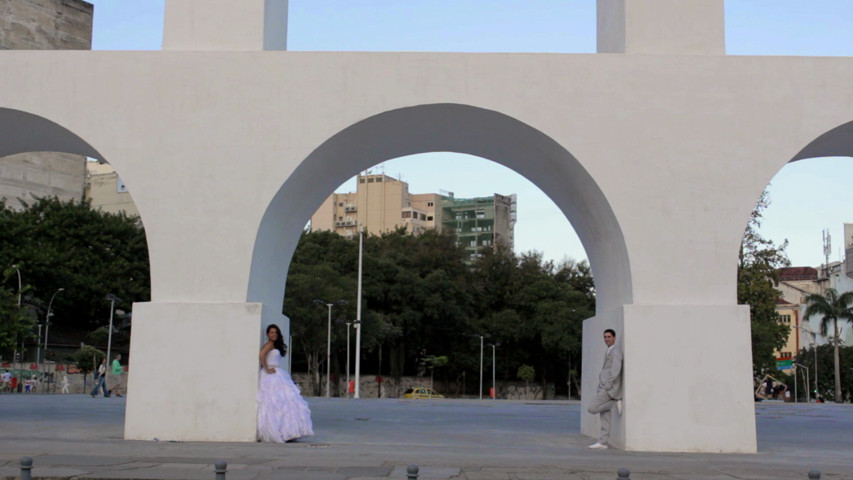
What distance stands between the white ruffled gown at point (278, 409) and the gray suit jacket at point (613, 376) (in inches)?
A: 130

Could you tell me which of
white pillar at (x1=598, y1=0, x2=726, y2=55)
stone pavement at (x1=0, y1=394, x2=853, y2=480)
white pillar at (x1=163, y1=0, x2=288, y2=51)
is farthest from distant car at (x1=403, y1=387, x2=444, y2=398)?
white pillar at (x1=598, y1=0, x2=726, y2=55)

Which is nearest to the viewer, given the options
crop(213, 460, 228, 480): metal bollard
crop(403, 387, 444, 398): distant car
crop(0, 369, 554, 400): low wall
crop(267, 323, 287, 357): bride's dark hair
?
crop(213, 460, 228, 480): metal bollard

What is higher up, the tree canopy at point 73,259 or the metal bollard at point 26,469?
the tree canopy at point 73,259

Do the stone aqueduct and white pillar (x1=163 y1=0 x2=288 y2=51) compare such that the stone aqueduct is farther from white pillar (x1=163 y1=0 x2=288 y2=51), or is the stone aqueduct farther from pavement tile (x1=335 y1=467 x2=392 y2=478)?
pavement tile (x1=335 y1=467 x2=392 y2=478)

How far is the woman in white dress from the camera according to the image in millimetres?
9938

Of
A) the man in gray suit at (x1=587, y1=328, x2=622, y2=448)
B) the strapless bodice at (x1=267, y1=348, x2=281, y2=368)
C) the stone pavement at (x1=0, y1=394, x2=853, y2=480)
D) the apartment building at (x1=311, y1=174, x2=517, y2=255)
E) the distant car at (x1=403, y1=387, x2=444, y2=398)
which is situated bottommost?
the distant car at (x1=403, y1=387, x2=444, y2=398)

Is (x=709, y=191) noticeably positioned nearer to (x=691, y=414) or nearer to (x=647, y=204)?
(x=647, y=204)

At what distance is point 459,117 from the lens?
35.0ft

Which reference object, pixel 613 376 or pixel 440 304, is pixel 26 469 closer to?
pixel 613 376

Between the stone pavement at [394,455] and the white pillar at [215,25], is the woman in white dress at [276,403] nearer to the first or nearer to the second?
the stone pavement at [394,455]

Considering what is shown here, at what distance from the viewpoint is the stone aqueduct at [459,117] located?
996 cm

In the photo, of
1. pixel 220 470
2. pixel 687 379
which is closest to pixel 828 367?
pixel 687 379

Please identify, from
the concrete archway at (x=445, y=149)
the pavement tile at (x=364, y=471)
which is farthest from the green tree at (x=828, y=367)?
the pavement tile at (x=364, y=471)

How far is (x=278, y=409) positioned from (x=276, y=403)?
0.08 meters
